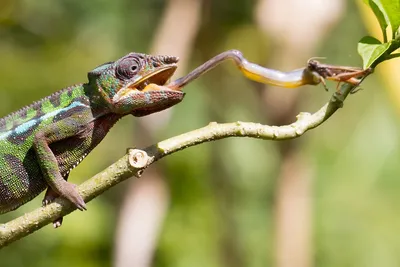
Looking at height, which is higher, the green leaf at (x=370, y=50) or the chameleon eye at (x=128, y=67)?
the chameleon eye at (x=128, y=67)

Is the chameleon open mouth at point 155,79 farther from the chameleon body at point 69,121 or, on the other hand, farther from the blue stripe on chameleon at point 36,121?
the blue stripe on chameleon at point 36,121

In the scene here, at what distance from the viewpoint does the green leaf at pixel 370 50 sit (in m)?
1.26

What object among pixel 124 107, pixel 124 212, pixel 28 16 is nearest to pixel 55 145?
pixel 124 107

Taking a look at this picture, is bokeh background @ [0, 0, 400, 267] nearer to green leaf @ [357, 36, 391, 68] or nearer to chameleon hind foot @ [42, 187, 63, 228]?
green leaf @ [357, 36, 391, 68]

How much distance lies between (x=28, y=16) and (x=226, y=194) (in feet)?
5.35

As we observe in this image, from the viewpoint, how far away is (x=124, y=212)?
385cm

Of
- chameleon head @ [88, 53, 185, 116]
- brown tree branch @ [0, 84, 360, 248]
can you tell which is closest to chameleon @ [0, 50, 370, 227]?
chameleon head @ [88, 53, 185, 116]

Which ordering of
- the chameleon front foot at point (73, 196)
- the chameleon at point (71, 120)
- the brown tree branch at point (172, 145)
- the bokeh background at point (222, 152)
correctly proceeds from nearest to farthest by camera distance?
the brown tree branch at point (172, 145) < the chameleon front foot at point (73, 196) < the chameleon at point (71, 120) < the bokeh background at point (222, 152)

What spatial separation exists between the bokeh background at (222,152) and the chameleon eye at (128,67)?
811 mm

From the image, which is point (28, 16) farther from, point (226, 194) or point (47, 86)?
point (226, 194)

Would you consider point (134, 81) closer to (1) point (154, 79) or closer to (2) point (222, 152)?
(1) point (154, 79)

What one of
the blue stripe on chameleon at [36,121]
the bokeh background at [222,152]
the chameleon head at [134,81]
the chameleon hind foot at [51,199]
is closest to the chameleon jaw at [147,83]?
the chameleon head at [134,81]

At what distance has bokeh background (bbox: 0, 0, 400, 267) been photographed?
3783 millimetres

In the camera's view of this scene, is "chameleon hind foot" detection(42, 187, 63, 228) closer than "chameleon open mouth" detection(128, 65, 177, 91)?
Yes
